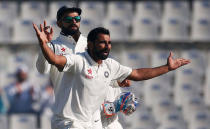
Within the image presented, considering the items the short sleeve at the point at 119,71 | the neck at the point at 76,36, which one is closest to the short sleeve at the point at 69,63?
the short sleeve at the point at 119,71

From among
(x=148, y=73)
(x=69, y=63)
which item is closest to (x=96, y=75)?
(x=69, y=63)

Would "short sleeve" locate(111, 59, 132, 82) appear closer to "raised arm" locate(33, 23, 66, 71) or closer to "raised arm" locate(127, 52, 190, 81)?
"raised arm" locate(127, 52, 190, 81)

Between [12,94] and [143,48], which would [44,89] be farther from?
[143,48]

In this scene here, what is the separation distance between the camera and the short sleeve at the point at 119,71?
520 cm

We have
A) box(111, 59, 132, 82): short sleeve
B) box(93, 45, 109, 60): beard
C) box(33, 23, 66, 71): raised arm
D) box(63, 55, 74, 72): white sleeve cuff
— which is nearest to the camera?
box(33, 23, 66, 71): raised arm

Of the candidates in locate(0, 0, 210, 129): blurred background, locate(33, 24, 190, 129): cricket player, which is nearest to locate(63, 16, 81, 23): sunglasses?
locate(33, 24, 190, 129): cricket player

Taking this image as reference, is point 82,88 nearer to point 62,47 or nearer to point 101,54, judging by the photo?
point 101,54

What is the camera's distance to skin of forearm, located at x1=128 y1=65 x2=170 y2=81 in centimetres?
525

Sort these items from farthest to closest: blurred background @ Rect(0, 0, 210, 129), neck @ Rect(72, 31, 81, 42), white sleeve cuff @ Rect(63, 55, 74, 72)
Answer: blurred background @ Rect(0, 0, 210, 129) < neck @ Rect(72, 31, 81, 42) < white sleeve cuff @ Rect(63, 55, 74, 72)

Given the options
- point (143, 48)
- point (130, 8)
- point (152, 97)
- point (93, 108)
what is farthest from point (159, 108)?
point (93, 108)

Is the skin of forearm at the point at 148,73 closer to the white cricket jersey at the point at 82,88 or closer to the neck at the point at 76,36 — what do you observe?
the white cricket jersey at the point at 82,88

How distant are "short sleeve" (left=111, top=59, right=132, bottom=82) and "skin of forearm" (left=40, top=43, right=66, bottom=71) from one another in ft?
1.94

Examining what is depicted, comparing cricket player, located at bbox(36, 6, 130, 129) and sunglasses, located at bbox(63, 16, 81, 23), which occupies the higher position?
sunglasses, located at bbox(63, 16, 81, 23)

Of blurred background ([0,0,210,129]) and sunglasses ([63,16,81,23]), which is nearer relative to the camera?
sunglasses ([63,16,81,23])
